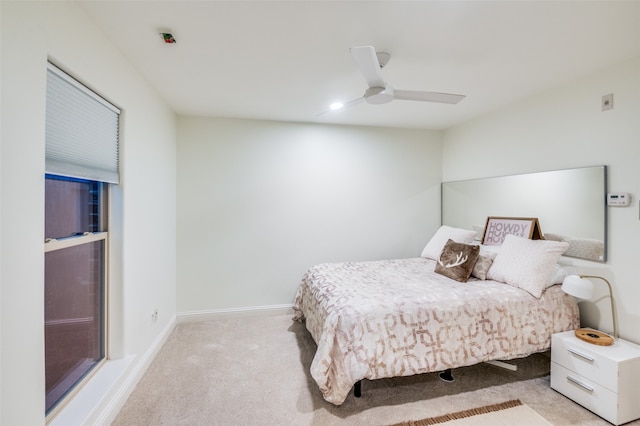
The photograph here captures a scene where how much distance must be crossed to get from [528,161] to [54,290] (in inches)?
153

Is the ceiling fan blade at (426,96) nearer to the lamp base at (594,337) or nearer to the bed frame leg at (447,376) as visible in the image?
the lamp base at (594,337)

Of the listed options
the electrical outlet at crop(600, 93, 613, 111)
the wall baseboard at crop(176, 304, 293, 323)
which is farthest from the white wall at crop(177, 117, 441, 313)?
the electrical outlet at crop(600, 93, 613, 111)

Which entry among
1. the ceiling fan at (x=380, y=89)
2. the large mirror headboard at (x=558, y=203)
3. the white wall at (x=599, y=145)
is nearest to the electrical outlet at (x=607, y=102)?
the white wall at (x=599, y=145)

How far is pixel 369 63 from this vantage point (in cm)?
168

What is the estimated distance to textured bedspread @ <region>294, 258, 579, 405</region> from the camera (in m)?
1.92

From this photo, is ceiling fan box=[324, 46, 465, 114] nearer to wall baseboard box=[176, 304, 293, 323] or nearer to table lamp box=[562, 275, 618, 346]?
table lamp box=[562, 275, 618, 346]

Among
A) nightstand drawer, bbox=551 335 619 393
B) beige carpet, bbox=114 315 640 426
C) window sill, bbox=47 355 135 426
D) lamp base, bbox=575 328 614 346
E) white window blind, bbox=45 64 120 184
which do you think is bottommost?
beige carpet, bbox=114 315 640 426

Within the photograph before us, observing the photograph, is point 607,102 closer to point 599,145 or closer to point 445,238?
point 599,145

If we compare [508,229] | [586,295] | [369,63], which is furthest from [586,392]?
[369,63]

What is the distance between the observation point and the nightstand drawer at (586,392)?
180 centimetres

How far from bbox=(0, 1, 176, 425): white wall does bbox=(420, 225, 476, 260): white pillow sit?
295 cm

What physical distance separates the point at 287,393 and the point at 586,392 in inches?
80.6

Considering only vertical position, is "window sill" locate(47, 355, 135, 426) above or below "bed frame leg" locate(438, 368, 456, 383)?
above

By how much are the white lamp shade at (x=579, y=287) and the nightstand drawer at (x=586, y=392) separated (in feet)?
1.81
